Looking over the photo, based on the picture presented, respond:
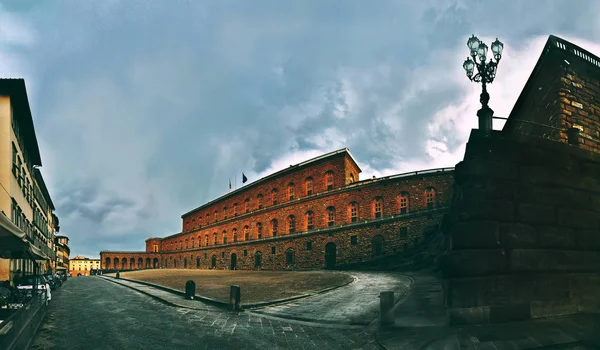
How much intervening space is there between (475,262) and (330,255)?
78.9 ft

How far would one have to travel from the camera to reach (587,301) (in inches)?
272

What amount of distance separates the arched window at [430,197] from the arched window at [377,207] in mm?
3721

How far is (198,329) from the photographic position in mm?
8703

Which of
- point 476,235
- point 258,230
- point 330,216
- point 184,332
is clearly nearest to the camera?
point 476,235

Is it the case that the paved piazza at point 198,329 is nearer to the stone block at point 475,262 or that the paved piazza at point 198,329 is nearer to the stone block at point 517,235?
the stone block at point 475,262

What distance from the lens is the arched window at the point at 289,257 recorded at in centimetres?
3334

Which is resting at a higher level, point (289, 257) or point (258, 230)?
point (258, 230)

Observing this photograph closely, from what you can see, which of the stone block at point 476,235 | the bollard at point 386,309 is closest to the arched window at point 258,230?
the bollard at point 386,309

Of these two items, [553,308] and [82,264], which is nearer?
[553,308]

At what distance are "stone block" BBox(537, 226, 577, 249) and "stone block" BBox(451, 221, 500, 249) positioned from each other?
1.14 metres

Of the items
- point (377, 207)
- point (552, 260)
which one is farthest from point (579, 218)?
point (377, 207)

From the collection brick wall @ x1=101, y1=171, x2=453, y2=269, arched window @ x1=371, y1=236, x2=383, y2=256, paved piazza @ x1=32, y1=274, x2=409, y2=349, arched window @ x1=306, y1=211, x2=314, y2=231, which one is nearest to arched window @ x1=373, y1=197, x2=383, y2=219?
brick wall @ x1=101, y1=171, x2=453, y2=269

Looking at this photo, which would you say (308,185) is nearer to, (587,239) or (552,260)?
(587,239)

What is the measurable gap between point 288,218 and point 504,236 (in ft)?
96.5
